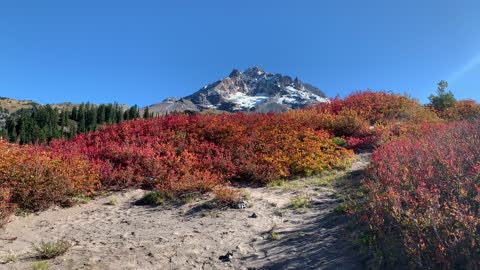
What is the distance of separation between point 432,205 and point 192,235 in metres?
4.03

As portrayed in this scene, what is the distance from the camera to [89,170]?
950cm

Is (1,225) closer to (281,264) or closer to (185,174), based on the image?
(185,174)

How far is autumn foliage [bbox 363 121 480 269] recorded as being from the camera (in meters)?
4.27

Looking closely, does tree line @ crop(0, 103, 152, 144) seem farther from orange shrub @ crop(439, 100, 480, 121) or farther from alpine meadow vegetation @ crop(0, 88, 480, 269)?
orange shrub @ crop(439, 100, 480, 121)

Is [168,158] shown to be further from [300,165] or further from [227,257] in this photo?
[227,257]

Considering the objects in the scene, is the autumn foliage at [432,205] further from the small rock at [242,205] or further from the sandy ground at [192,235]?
the small rock at [242,205]

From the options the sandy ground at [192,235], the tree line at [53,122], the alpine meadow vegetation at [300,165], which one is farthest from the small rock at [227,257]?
the tree line at [53,122]

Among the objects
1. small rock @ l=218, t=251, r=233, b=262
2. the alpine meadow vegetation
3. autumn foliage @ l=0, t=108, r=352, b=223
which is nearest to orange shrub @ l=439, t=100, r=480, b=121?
the alpine meadow vegetation

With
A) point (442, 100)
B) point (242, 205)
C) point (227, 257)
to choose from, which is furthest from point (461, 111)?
point (227, 257)

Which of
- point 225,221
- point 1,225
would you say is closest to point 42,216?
point 1,225

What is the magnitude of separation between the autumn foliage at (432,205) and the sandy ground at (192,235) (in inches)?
30.9

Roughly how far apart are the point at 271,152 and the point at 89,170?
5264mm

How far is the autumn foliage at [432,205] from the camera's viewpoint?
427cm

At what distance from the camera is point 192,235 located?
6836 millimetres
